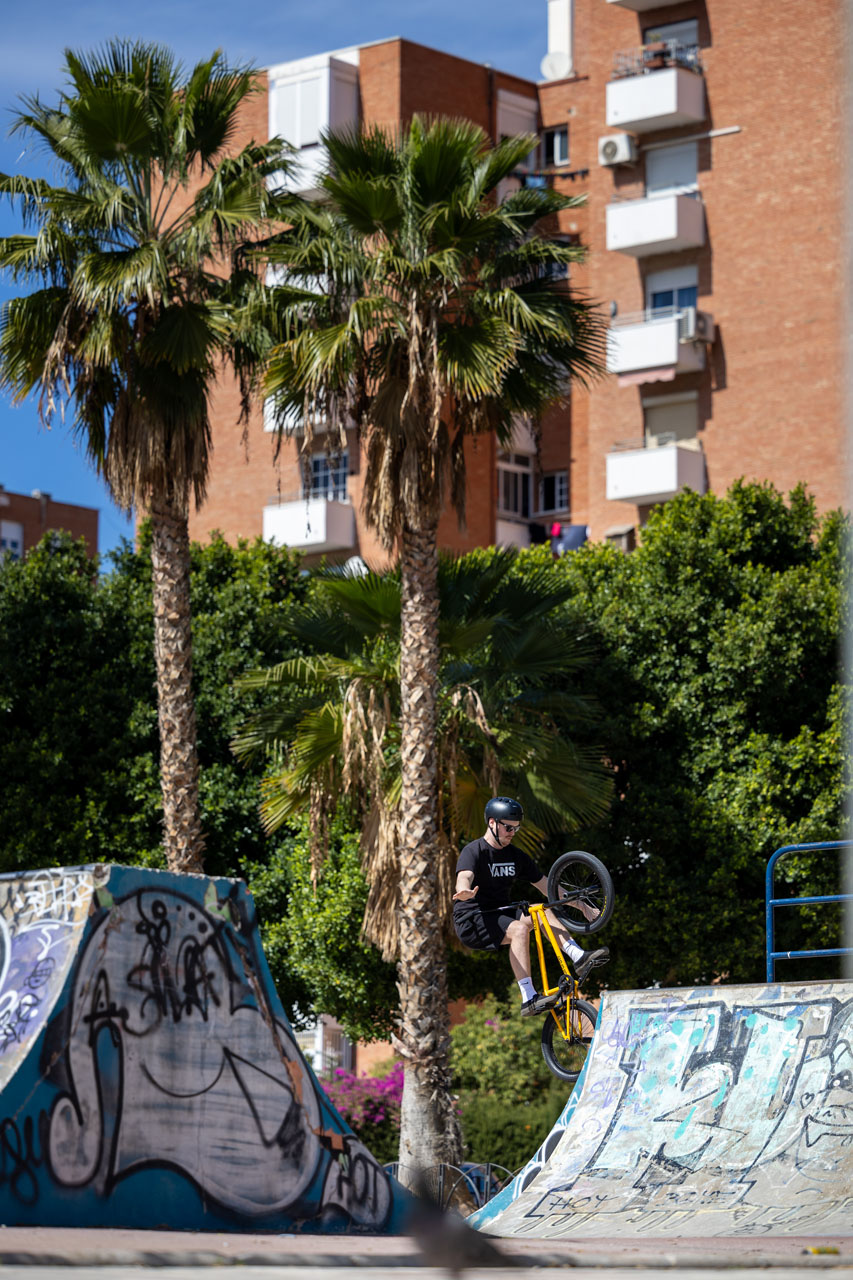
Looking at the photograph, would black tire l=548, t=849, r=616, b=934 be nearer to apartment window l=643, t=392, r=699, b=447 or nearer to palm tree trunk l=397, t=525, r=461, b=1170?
palm tree trunk l=397, t=525, r=461, b=1170

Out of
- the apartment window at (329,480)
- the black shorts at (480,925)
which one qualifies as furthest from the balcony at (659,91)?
the black shorts at (480,925)

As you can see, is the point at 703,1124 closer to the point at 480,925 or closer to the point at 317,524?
→ the point at 480,925

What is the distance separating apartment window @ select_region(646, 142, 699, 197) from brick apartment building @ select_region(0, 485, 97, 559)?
131 ft

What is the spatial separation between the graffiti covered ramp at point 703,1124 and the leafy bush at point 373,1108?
52.7 ft

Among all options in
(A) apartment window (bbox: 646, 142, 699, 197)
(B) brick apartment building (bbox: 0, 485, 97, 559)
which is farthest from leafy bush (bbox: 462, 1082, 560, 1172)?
(B) brick apartment building (bbox: 0, 485, 97, 559)

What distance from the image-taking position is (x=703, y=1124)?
1035cm

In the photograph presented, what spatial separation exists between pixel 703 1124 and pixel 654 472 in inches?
1195

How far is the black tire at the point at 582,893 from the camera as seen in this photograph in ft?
37.7

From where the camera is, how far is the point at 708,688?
24297 mm

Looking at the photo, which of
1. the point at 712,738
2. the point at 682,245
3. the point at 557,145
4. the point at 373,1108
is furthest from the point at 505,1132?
the point at 557,145

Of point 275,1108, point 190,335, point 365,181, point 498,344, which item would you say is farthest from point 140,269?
point 275,1108

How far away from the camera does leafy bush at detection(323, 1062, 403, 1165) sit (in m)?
26.7

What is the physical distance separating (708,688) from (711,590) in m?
1.57

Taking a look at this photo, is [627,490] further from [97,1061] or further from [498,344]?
[97,1061]
